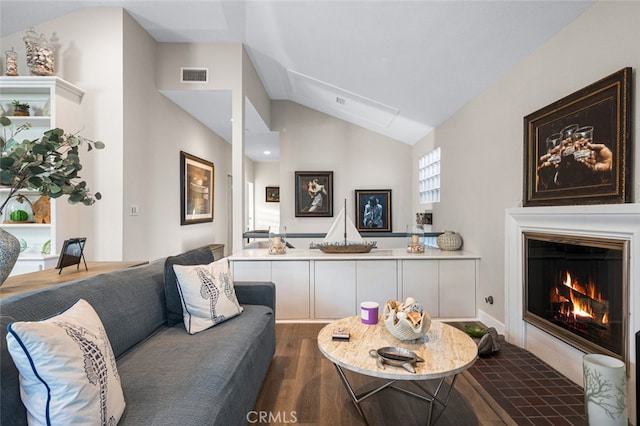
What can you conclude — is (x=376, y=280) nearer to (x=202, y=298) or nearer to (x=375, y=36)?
(x=202, y=298)

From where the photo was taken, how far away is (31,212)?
299 cm

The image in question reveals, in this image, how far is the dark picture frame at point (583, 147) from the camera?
1696 millimetres

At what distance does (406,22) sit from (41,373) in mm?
3004

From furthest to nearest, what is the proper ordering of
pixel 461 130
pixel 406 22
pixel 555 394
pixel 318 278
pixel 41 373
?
pixel 461 130
pixel 318 278
pixel 406 22
pixel 555 394
pixel 41 373

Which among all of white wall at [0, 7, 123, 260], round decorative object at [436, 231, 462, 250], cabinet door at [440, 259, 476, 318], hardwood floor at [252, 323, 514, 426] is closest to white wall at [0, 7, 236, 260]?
white wall at [0, 7, 123, 260]

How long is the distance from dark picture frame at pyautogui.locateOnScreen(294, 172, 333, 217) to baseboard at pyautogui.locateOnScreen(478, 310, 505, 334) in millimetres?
3088

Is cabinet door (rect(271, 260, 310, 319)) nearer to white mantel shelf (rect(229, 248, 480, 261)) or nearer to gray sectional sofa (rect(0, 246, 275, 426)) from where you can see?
white mantel shelf (rect(229, 248, 480, 261))

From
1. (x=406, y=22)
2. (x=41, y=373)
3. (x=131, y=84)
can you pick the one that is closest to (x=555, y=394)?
(x=41, y=373)

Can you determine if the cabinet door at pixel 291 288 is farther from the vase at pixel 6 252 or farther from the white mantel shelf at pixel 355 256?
the vase at pixel 6 252

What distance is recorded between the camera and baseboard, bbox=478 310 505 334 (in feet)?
9.38

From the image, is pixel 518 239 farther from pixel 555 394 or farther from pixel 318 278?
pixel 318 278

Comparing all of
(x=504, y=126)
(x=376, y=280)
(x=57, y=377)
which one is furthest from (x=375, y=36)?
(x=57, y=377)

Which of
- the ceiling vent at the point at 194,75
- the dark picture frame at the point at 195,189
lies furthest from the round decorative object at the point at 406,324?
the dark picture frame at the point at 195,189

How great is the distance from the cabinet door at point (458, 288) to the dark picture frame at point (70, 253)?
307cm
